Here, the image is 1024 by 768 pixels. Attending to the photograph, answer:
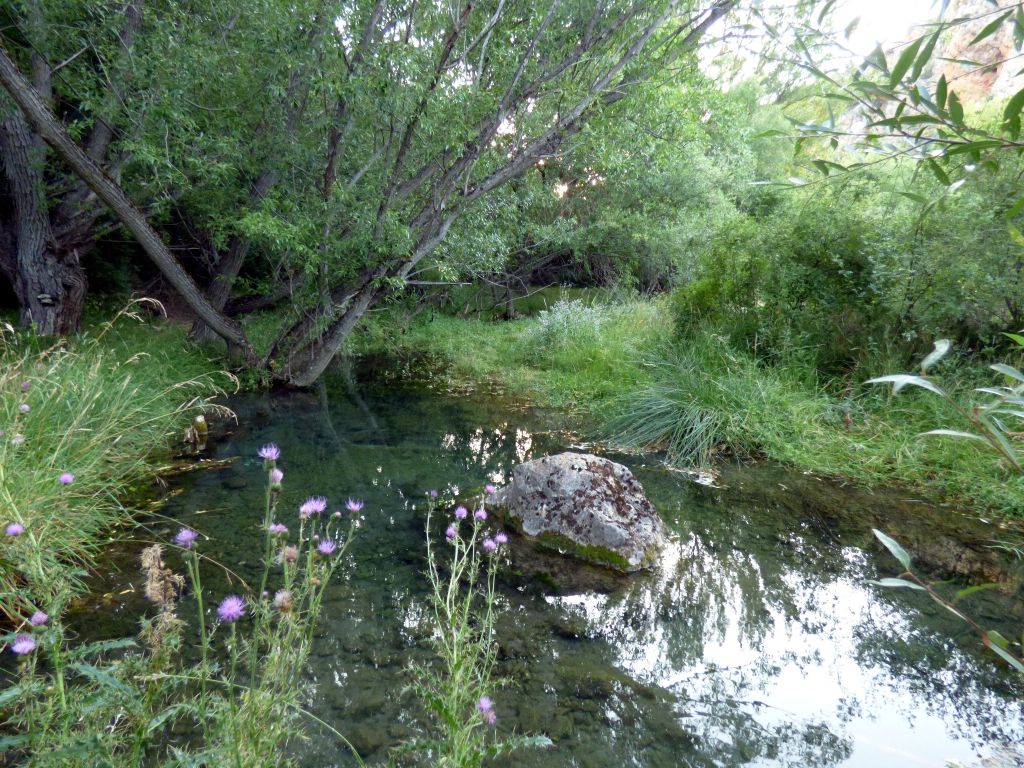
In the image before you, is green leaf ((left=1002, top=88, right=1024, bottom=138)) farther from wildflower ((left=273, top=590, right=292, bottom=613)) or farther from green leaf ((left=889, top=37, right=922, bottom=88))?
wildflower ((left=273, top=590, right=292, bottom=613))

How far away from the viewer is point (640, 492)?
414 cm

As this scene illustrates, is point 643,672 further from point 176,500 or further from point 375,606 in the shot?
point 176,500

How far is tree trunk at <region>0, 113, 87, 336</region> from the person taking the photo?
7.09 m

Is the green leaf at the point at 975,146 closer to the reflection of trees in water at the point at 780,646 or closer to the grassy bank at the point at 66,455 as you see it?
the reflection of trees in water at the point at 780,646

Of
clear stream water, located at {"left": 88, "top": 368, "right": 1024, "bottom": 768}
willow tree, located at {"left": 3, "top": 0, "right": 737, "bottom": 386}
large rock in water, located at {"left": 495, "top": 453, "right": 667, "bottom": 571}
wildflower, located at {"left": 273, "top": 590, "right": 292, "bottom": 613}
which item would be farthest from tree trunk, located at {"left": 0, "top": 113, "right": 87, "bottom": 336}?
wildflower, located at {"left": 273, "top": 590, "right": 292, "bottom": 613}

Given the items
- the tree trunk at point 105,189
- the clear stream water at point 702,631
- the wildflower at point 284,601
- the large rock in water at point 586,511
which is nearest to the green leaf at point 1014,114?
the wildflower at point 284,601

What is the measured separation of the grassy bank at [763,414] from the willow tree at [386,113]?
2.82 meters

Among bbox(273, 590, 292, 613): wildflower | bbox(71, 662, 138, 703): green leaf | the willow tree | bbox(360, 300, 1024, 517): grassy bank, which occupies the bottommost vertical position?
bbox(360, 300, 1024, 517): grassy bank

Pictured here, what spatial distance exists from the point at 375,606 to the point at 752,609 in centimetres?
198

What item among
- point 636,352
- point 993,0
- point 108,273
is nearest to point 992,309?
point 636,352

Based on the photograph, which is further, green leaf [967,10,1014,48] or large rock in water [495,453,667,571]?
large rock in water [495,453,667,571]

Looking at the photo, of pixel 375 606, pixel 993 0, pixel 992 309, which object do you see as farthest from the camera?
pixel 992 309

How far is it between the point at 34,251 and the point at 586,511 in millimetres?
7746

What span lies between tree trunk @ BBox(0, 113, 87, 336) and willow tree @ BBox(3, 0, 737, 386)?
5.66ft
